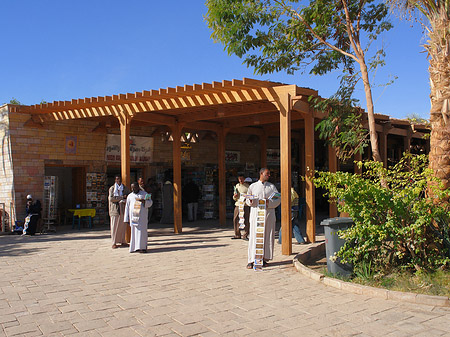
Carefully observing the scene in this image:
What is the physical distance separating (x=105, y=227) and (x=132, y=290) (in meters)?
8.36

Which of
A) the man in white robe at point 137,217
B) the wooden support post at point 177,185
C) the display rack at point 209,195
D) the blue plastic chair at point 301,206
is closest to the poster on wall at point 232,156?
the display rack at point 209,195

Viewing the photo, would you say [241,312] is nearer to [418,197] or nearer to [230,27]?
[418,197]

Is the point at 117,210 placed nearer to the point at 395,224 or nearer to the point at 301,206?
the point at 395,224

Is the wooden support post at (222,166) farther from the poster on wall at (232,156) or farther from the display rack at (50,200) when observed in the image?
the display rack at (50,200)

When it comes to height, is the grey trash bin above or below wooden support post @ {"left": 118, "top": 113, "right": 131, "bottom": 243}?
below

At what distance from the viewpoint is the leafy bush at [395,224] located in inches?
227

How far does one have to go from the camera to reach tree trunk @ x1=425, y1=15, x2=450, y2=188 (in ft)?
20.6

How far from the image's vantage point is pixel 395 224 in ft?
19.1

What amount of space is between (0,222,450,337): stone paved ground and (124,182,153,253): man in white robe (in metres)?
0.35

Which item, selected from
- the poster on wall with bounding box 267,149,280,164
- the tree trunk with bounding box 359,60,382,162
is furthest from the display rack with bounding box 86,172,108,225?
the tree trunk with bounding box 359,60,382,162

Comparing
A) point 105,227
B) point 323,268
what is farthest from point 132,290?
point 105,227

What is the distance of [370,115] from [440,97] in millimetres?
1606

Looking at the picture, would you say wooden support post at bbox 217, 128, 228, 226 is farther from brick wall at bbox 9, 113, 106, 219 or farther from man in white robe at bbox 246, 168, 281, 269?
man in white robe at bbox 246, 168, 281, 269

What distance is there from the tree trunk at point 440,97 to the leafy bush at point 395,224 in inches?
9.8
